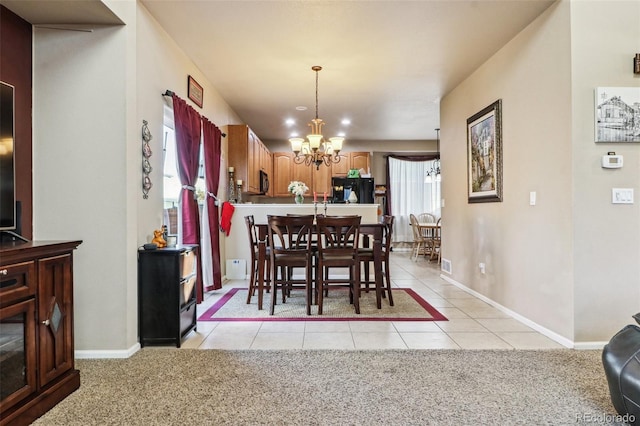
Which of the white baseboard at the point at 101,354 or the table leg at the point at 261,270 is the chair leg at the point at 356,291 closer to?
the table leg at the point at 261,270

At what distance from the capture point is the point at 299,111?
594cm

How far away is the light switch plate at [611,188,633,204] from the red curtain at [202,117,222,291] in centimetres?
386

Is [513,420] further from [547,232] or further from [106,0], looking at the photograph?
[106,0]

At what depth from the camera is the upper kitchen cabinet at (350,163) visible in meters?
8.22

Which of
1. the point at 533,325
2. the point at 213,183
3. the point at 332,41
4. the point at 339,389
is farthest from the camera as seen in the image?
the point at 213,183

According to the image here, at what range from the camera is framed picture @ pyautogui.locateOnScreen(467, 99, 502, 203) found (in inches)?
140

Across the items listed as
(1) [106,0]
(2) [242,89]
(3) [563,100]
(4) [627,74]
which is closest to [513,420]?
(3) [563,100]

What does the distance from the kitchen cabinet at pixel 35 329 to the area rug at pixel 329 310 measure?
4.67ft

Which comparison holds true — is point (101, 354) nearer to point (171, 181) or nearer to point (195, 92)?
point (171, 181)

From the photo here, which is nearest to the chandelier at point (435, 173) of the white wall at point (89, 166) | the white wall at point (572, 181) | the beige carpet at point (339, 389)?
the white wall at point (572, 181)

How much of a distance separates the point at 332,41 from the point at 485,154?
2.03m

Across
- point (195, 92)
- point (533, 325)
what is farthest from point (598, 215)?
point (195, 92)

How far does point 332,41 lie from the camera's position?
3.37 metres

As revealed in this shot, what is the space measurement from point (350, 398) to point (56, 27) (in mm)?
3007
